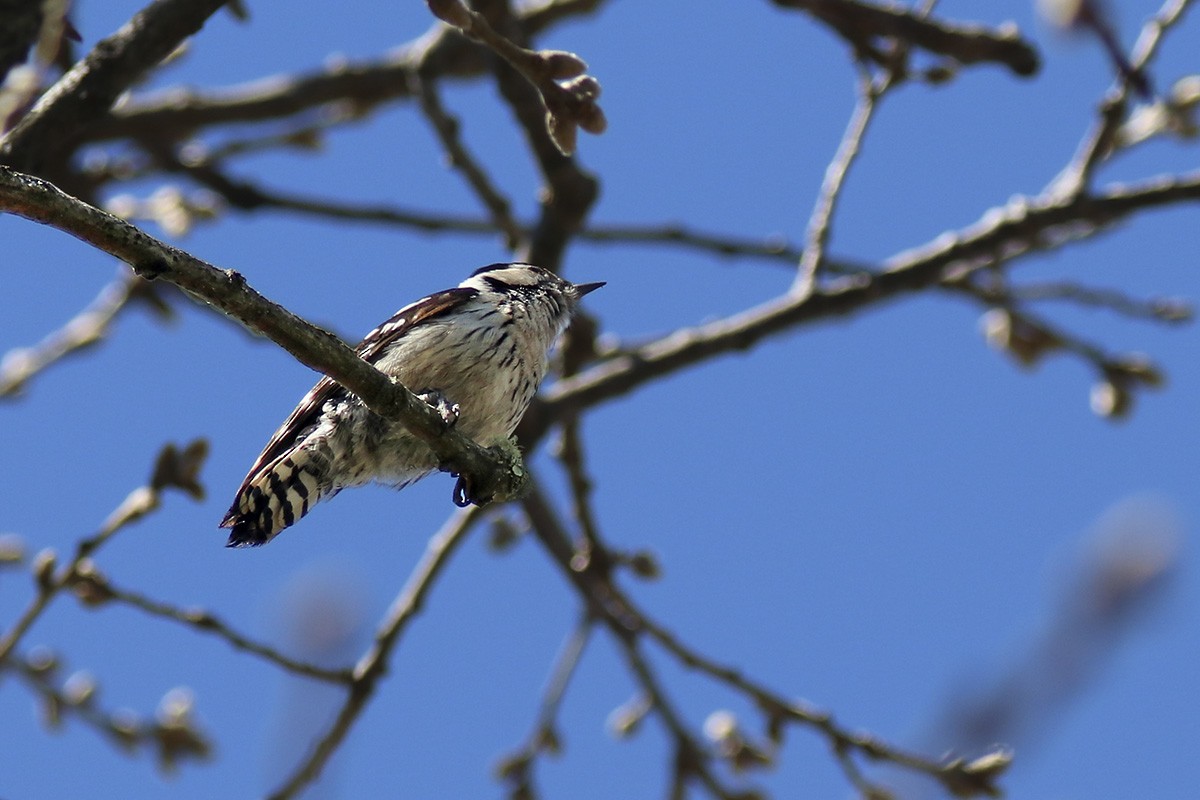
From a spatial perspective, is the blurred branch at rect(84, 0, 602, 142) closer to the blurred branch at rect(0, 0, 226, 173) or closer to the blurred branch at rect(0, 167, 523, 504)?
the blurred branch at rect(0, 0, 226, 173)

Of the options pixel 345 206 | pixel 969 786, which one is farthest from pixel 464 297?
pixel 969 786

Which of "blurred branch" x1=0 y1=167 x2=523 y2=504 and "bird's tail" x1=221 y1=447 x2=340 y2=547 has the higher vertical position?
"bird's tail" x1=221 y1=447 x2=340 y2=547

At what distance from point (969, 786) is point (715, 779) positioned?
1.19 meters

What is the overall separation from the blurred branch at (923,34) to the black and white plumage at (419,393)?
1441 millimetres

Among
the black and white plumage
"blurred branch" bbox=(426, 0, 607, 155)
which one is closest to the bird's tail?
the black and white plumage

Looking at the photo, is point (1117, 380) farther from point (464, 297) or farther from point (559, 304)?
point (464, 297)

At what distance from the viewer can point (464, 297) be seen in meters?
4.81

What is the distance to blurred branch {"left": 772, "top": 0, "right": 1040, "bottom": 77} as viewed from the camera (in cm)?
441

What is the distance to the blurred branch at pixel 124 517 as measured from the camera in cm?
387

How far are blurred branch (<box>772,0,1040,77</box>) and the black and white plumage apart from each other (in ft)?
4.73

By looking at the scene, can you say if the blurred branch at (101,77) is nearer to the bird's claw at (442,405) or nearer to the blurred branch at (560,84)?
the blurred branch at (560,84)

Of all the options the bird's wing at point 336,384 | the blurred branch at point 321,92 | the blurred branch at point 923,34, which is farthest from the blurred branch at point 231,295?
the blurred branch at point 321,92

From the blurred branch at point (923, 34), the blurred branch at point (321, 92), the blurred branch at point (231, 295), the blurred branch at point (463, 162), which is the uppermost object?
the blurred branch at point (321, 92)

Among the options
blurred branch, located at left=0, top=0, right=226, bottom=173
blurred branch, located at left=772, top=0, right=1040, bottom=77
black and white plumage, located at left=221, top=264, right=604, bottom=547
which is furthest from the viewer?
blurred branch, located at left=772, top=0, right=1040, bottom=77
